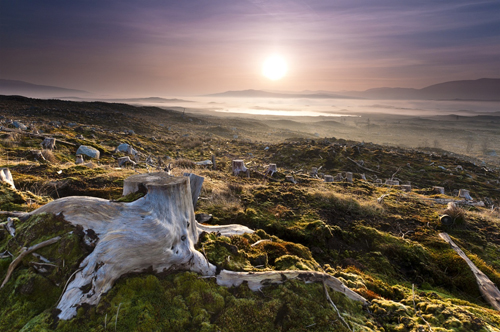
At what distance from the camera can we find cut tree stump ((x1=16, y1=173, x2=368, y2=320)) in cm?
279

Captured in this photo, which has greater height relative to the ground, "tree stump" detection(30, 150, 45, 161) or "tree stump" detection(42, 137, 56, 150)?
"tree stump" detection(42, 137, 56, 150)

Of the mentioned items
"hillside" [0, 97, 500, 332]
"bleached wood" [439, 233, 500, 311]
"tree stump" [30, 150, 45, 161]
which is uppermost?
"tree stump" [30, 150, 45, 161]

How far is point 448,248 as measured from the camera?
636 cm

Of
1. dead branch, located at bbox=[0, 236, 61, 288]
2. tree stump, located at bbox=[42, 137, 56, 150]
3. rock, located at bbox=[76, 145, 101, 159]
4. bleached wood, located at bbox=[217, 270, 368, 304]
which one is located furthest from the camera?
rock, located at bbox=[76, 145, 101, 159]

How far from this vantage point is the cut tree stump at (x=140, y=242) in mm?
2791

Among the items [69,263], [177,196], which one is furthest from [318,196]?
[69,263]

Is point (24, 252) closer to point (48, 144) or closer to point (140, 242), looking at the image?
point (140, 242)

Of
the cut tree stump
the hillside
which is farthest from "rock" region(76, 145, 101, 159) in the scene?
the cut tree stump

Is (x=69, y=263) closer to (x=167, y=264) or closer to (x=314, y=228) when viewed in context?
(x=167, y=264)

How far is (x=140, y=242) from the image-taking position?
3.19 m

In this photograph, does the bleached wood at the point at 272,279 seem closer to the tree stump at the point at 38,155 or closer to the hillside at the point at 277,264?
the hillside at the point at 277,264

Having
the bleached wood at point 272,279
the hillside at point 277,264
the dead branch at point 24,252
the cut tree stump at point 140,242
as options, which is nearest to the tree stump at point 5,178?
the hillside at point 277,264

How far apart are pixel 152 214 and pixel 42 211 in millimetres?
1621

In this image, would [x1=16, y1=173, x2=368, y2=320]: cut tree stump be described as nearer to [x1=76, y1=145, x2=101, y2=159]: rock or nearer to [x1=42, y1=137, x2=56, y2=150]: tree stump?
[x1=76, y1=145, x2=101, y2=159]: rock
